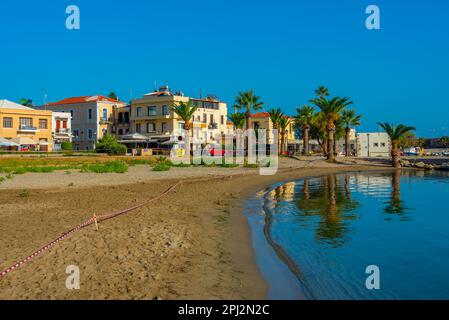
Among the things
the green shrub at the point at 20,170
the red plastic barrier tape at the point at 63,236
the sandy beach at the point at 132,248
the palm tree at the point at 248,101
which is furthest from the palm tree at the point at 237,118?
the red plastic barrier tape at the point at 63,236

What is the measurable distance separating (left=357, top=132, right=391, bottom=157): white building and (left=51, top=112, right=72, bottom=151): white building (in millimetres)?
57801

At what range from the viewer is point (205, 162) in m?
50.7

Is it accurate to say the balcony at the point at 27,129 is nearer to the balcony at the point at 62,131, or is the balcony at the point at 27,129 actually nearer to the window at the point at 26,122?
the window at the point at 26,122

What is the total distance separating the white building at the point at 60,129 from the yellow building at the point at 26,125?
10.9 ft

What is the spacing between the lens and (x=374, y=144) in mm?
90688

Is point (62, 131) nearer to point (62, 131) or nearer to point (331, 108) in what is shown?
point (62, 131)

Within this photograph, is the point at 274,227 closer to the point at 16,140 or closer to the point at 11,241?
the point at 11,241

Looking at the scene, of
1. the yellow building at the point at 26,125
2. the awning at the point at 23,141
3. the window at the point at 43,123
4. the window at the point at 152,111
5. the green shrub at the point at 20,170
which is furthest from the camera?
the window at the point at 152,111

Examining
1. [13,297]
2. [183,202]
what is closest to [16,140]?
[183,202]

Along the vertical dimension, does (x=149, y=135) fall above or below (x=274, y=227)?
above

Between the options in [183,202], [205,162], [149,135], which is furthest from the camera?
[149,135]

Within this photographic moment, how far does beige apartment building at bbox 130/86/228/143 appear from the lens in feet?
244

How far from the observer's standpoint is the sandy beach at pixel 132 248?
7445 millimetres
